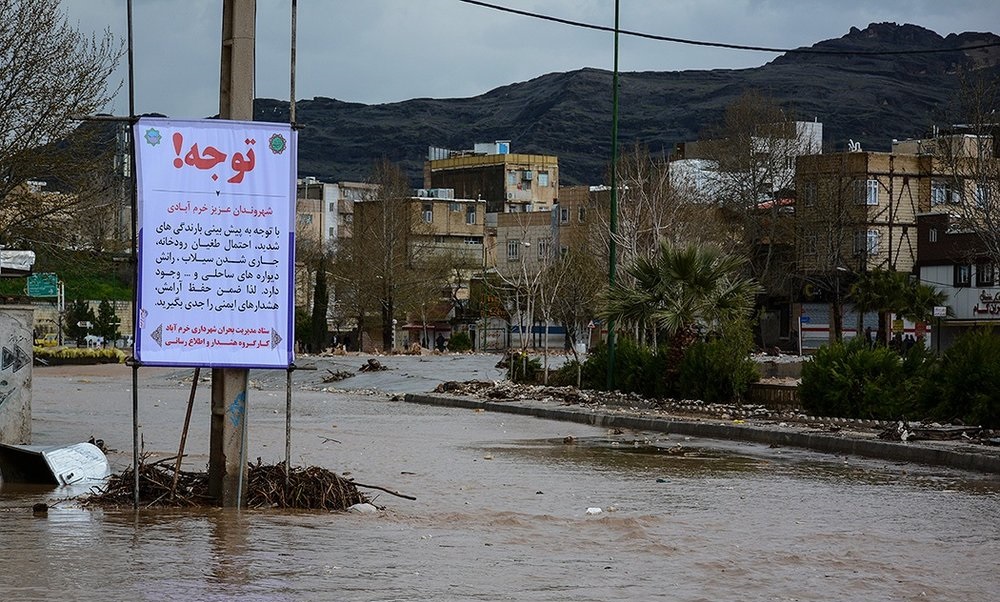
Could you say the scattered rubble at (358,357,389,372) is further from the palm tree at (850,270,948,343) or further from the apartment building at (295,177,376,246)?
the apartment building at (295,177,376,246)

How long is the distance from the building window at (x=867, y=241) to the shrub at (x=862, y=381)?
2399 inches

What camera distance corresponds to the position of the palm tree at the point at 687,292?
2838 centimetres

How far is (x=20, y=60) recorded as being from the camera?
21969 mm

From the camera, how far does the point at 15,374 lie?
15828mm

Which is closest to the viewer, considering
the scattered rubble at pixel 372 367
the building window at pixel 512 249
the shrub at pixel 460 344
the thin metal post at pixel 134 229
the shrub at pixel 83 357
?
the thin metal post at pixel 134 229

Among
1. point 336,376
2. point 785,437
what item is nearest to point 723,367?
point 785,437

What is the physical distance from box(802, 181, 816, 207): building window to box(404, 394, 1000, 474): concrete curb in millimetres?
55888

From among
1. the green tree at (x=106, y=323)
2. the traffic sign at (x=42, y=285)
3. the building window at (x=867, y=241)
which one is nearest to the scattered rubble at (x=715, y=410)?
the traffic sign at (x=42, y=285)

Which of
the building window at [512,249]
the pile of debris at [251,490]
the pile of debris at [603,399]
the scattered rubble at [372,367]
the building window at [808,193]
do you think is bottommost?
the scattered rubble at [372,367]

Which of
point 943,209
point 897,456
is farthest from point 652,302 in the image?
point 943,209

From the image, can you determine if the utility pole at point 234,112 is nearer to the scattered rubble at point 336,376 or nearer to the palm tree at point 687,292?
the palm tree at point 687,292

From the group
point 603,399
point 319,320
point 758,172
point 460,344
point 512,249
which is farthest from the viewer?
point 512,249

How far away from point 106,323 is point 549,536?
309 feet

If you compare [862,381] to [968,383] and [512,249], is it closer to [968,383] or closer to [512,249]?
[968,383]
